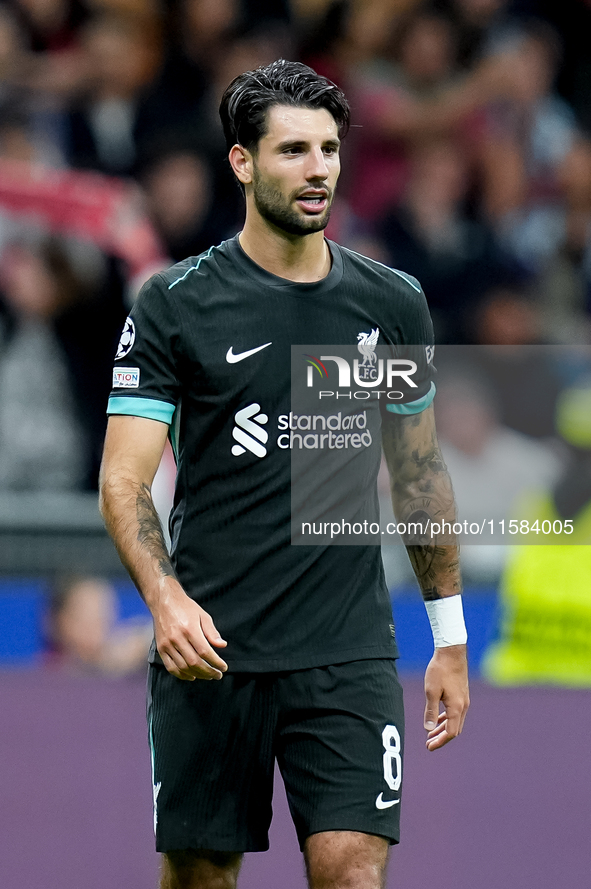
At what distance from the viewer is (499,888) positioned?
3.62 m

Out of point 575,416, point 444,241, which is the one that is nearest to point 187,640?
point 575,416

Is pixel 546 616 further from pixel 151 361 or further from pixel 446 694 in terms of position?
pixel 151 361

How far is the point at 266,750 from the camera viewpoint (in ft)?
8.65

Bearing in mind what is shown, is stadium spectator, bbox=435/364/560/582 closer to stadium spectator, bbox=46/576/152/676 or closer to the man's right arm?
stadium spectator, bbox=46/576/152/676

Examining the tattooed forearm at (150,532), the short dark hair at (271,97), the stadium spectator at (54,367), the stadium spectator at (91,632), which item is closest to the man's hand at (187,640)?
the tattooed forearm at (150,532)

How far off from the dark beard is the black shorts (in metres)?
0.90

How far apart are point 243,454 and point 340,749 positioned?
2.05 ft

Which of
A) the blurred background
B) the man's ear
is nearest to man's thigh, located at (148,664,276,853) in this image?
the man's ear

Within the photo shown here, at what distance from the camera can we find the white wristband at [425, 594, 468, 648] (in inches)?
110

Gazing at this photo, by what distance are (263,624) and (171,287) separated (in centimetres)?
71

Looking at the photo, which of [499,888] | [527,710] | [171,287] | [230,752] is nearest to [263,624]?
[230,752]

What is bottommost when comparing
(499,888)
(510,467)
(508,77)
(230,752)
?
(499,888)

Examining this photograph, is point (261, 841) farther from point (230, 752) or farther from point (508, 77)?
point (508, 77)

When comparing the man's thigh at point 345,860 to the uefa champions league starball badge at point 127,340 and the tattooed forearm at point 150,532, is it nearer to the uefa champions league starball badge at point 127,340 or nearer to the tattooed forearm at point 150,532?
the tattooed forearm at point 150,532
